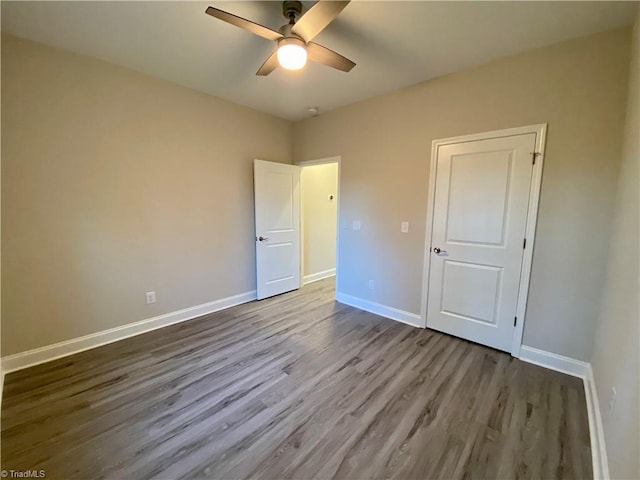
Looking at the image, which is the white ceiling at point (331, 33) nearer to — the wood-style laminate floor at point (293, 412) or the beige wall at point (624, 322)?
the beige wall at point (624, 322)

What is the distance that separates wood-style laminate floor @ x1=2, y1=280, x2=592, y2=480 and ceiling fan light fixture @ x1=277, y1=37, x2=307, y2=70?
235cm

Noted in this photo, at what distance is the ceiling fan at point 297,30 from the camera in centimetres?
154

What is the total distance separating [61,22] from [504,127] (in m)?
3.60

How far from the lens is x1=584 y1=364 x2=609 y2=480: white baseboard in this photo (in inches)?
54.4

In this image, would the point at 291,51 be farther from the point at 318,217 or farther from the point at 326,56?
the point at 318,217

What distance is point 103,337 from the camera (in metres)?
2.65

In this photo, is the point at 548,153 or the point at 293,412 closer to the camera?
the point at 293,412

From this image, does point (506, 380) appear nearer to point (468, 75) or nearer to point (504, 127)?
point (504, 127)

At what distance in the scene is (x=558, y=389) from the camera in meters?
2.07

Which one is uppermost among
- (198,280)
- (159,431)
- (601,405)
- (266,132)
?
(266,132)

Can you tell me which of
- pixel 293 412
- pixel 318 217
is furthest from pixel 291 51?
pixel 318 217

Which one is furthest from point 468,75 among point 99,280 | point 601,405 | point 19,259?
point 19,259

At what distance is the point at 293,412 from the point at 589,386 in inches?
86.6

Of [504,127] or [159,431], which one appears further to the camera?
[504,127]
